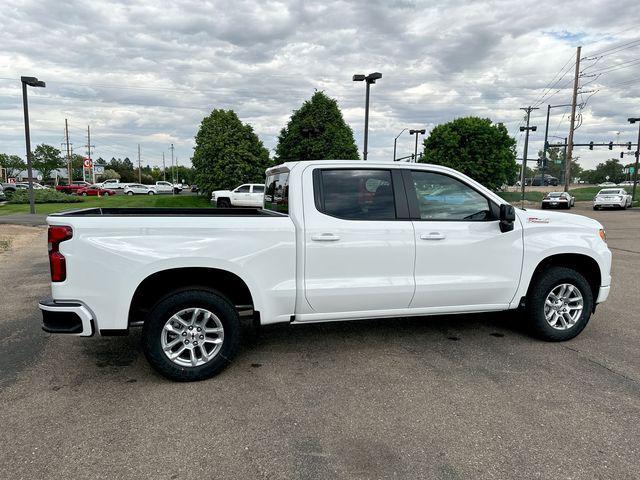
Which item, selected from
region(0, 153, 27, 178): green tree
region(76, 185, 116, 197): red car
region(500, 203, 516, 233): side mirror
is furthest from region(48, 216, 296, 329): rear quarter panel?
region(0, 153, 27, 178): green tree

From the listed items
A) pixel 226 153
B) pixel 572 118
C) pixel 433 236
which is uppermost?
pixel 572 118

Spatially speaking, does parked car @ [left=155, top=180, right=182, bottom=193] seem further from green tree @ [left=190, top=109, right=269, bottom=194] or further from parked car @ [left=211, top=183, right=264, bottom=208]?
parked car @ [left=211, top=183, right=264, bottom=208]

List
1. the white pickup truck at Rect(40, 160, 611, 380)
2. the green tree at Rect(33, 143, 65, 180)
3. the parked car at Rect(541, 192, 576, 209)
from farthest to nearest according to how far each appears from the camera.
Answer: the green tree at Rect(33, 143, 65, 180), the parked car at Rect(541, 192, 576, 209), the white pickup truck at Rect(40, 160, 611, 380)

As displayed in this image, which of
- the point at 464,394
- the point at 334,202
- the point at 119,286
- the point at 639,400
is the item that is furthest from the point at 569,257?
the point at 119,286

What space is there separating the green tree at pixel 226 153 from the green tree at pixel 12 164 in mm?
92660

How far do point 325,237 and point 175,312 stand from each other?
138cm

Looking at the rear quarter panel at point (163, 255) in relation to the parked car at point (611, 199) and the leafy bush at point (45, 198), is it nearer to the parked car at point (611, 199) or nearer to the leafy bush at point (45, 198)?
the leafy bush at point (45, 198)

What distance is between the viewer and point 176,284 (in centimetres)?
393

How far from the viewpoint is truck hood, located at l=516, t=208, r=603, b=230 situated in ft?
15.1

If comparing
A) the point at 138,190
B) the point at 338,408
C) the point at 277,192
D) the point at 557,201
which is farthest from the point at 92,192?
the point at 338,408

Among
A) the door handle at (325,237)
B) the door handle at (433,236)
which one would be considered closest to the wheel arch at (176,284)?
the door handle at (325,237)

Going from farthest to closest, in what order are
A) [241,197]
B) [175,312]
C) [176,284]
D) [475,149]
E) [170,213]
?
[475,149]
[241,197]
[170,213]
[176,284]
[175,312]

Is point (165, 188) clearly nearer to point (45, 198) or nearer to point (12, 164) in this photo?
point (45, 198)

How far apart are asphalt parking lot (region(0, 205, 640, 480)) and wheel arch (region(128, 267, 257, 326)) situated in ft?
1.93
